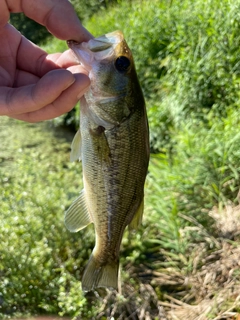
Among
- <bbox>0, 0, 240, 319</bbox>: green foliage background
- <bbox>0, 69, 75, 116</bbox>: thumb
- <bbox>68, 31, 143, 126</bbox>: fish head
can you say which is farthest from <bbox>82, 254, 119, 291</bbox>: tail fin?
<bbox>0, 0, 240, 319</bbox>: green foliage background

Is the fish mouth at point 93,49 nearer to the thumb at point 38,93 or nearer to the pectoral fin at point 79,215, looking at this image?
the thumb at point 38,93

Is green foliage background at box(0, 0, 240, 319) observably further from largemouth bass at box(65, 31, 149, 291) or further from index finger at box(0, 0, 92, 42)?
index finger at box(0, 0, 92, 42)

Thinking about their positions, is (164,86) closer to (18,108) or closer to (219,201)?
(219,201)

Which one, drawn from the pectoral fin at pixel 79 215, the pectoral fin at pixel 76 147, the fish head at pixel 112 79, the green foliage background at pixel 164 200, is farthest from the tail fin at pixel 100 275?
the green foliage background at pixel 164 200

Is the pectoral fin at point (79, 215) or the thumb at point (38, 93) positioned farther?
the pectoral fin at point (79, 215)

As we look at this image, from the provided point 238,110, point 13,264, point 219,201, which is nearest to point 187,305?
point 219,201

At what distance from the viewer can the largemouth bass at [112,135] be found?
1.82 m

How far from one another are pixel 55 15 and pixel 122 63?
1.41 feet

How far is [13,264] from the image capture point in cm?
328

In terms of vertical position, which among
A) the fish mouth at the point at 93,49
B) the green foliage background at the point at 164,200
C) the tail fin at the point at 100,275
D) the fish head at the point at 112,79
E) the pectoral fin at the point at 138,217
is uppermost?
the fish mouth at the point at 93,49

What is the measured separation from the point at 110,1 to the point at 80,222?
13.0 metres

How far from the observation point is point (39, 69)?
2.21 m

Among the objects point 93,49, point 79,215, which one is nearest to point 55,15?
point 93,49

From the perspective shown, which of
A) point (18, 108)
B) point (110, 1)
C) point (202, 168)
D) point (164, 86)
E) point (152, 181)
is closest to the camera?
point (18, 108)
